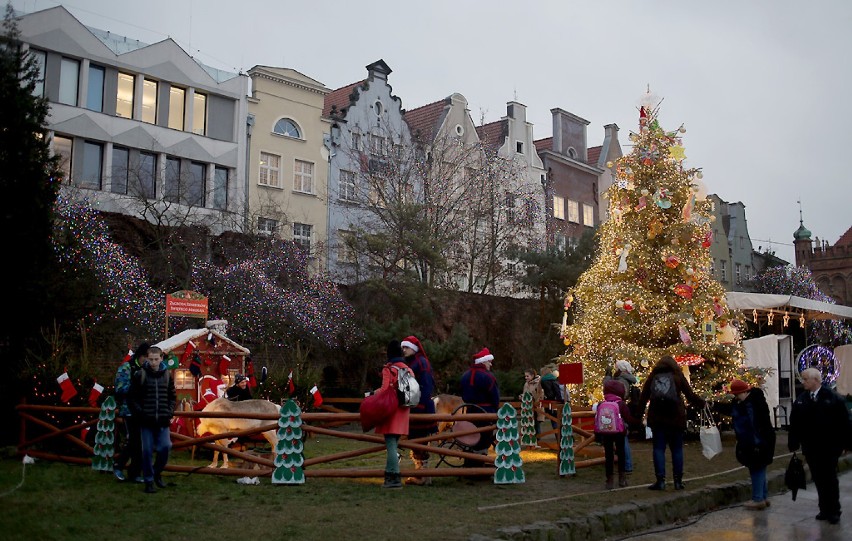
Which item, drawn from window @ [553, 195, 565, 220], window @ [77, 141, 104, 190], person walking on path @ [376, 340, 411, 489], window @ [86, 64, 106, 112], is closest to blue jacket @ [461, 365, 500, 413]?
person walking on path @ [376, 340, 411, 489]

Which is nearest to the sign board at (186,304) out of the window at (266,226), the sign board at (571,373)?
the sign board at (571,373)

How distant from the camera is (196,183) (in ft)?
106

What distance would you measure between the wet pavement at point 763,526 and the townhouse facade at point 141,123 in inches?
842

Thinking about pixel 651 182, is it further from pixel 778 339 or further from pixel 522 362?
pixel 522 362

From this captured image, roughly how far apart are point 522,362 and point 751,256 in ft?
120

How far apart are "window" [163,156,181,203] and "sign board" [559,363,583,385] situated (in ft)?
61.8

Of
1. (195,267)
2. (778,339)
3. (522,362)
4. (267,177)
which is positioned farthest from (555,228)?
(195,267)

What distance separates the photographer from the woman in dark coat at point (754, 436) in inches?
402

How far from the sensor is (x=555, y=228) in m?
39.7

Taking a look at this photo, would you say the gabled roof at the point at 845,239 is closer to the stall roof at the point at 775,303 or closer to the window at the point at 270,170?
the stall roof at the point at 775,303

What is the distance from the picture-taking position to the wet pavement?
8516 mm

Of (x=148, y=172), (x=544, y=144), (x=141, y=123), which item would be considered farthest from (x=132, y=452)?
(x=544, y=144)

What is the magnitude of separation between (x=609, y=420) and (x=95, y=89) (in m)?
25.3

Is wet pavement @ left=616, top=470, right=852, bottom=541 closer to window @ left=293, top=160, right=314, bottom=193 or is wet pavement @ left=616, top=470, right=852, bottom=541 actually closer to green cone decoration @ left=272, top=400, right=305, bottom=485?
green cone decoration @ left=272, top=400, right=305, bottom=485
